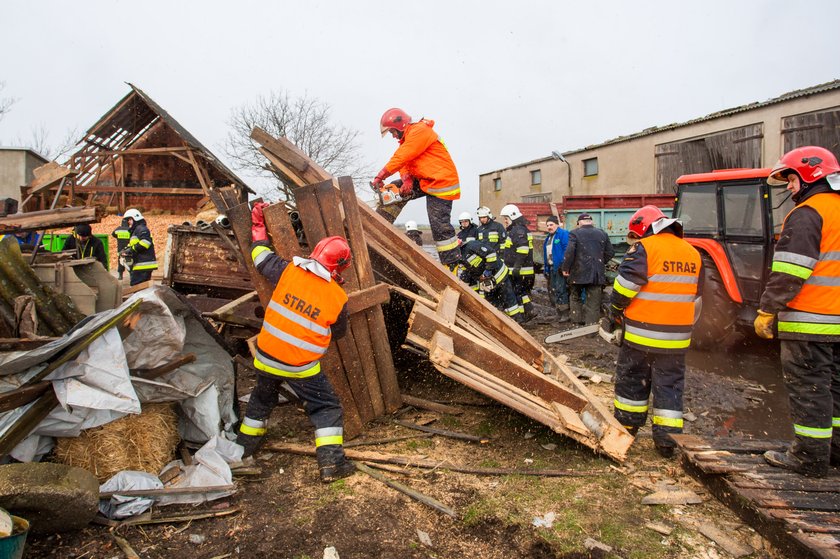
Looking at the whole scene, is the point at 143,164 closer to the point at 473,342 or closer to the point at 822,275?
the point at 473,342

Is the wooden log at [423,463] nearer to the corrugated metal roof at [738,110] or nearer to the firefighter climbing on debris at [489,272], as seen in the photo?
the firefighter climbing on debris at [489,272]

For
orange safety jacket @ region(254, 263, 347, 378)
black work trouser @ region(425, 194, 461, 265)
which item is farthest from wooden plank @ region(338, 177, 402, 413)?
black work trouser @ region(425, 194, 461, 265)

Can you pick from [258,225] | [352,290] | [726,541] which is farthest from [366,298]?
[726,541]

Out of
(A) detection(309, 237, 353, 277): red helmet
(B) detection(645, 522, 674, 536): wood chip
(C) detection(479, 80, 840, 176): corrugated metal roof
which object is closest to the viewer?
(B) detection(645, 522, 674, 536): wood chip

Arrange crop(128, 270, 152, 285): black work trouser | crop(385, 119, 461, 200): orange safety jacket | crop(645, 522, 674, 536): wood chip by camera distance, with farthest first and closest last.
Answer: crop(128, 270, 152, 285): black work trouser
crop(385, 119, 461, 200): orange safety jacket
crop(645, 522, 674, 536): wood chip

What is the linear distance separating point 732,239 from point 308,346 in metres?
5.22

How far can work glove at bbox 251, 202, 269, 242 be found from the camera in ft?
13.6

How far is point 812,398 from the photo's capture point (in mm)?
3293

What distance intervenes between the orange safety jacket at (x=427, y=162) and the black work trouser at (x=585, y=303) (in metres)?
3.57

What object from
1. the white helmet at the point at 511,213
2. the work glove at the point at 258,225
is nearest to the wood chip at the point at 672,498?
the work glove at the point at 258,225

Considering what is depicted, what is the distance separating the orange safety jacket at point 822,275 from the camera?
3.26 meters

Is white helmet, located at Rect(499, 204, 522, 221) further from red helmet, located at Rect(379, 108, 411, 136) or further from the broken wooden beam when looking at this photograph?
the broken wooden beam

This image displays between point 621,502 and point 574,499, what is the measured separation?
0.28 metres

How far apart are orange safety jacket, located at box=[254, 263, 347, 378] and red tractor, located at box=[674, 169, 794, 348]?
4821 mm
